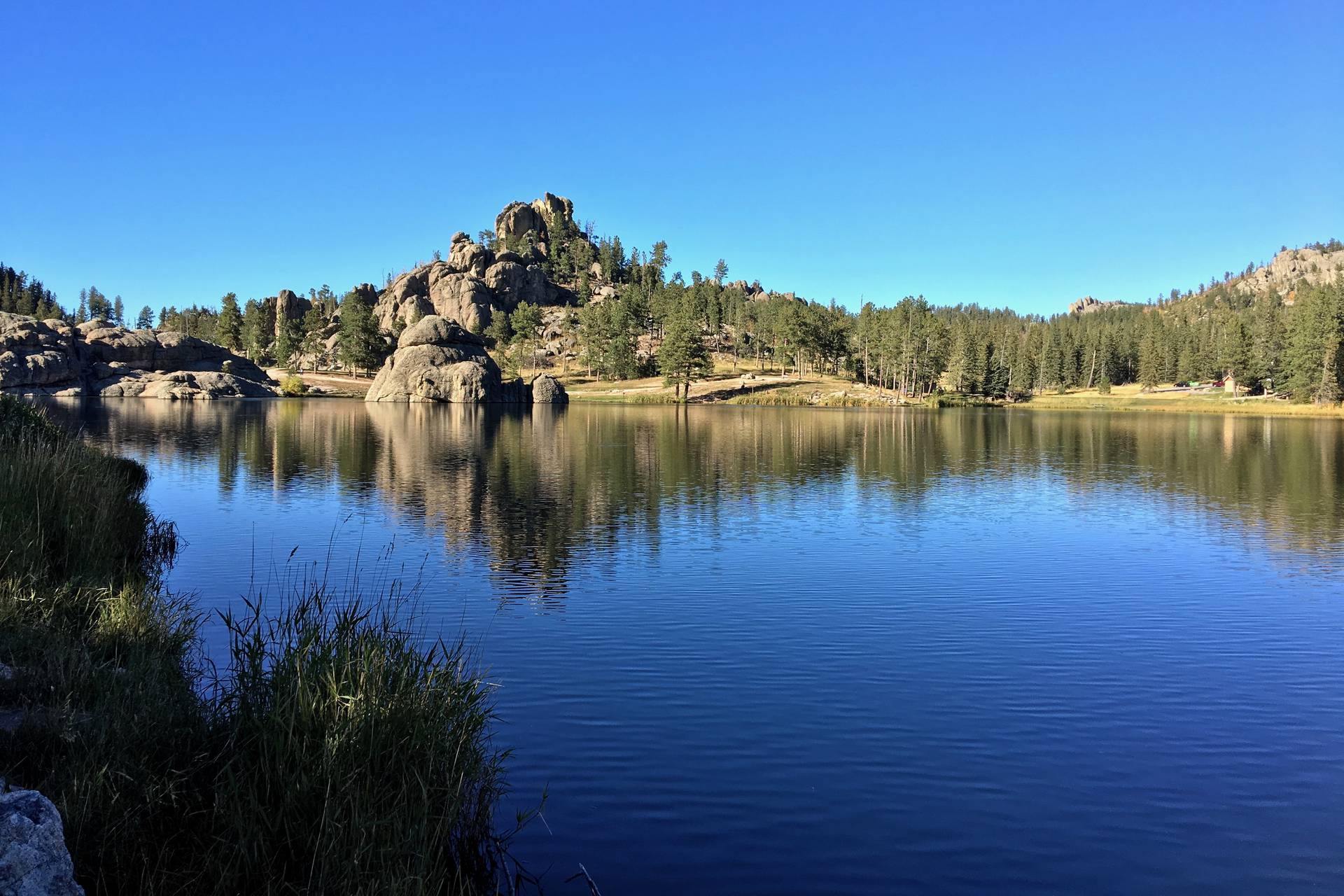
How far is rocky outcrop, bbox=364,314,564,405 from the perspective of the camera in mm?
117562

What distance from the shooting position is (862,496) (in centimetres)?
3531

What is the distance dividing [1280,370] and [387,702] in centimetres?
14915

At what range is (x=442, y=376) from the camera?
11869 cm

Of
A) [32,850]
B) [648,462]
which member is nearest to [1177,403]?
[648,462]

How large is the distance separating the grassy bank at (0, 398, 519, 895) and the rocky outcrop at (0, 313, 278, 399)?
117 meters

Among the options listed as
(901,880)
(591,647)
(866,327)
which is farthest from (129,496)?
(866,327)

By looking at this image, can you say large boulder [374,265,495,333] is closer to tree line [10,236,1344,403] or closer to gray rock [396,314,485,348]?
tree line [10,236,1344,403]

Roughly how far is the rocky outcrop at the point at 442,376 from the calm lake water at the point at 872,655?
76.5 meters

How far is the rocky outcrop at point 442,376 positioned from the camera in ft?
386

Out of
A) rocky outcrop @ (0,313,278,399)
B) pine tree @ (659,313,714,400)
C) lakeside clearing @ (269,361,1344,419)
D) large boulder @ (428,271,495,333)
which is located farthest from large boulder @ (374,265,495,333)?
pine tree @ (659,313,714,400)

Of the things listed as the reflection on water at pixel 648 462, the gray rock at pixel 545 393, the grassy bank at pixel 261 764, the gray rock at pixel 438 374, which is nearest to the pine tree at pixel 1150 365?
the reflection on water at pixel 648 462

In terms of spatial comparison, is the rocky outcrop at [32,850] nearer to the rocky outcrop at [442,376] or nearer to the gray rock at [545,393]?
the rocky outcrop at [442,376]

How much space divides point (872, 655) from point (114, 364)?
13874 cm

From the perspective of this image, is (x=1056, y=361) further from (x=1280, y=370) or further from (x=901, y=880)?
(x=901, y=880)
